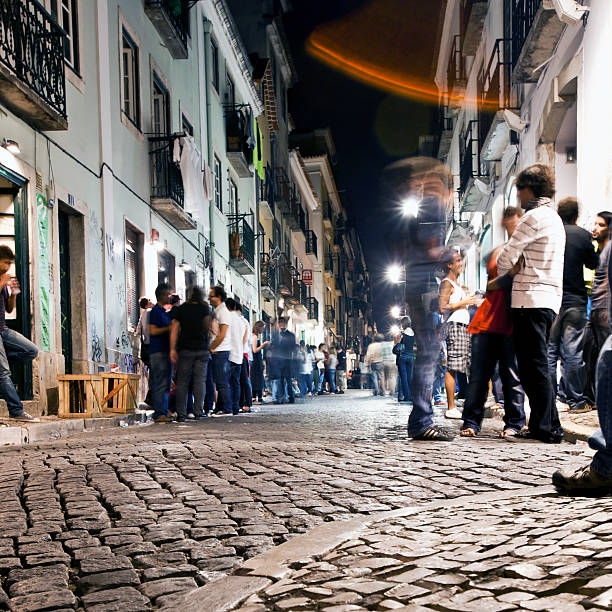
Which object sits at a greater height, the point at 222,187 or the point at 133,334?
the point at 222,187

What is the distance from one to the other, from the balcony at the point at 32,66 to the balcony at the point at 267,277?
745 inches

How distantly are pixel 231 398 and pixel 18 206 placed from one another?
14.1 feet

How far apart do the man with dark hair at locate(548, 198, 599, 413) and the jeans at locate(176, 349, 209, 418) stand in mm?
4485

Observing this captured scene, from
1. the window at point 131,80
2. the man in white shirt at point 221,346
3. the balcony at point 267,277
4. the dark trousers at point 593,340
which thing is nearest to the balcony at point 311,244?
the balcony at point 267,277

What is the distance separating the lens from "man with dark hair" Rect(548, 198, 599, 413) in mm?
8055

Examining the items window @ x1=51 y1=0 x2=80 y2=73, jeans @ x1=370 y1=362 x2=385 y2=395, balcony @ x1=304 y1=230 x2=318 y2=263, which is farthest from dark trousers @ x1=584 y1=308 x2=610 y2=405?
balcony @ x1=304 y1=230 x2=318 y2=263

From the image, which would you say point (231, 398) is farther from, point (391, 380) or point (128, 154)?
point (391, 380)

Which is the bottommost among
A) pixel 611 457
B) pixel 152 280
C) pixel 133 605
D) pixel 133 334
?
pixel 133 605

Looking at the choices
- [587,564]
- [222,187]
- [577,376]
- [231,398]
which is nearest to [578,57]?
[577,376]

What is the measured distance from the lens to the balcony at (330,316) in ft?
184

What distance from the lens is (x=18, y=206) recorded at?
Result: 1094 centimetres

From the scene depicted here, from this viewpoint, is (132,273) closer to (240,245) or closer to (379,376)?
(240,245)

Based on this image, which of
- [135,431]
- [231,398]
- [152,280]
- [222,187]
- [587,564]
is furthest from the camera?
[222,187]

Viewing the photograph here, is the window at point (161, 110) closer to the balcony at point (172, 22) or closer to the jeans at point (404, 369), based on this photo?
the balcony at point (172, 22)
